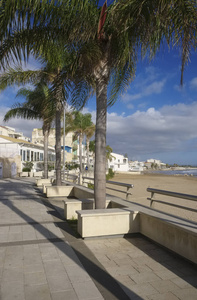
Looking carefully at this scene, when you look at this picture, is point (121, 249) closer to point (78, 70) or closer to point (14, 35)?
point (78, 70)

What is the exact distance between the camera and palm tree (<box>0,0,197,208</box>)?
16.5ft

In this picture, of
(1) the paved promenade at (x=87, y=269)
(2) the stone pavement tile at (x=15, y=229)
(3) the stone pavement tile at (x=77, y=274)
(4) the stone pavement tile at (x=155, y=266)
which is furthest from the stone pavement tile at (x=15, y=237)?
(4) the stone pavement tile at (x=155, y=266)

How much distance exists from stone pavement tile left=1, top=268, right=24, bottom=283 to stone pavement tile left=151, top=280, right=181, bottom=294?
1.85m

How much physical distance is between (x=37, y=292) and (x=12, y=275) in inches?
27.7

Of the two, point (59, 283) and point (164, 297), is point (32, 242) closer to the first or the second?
point (59, 283)

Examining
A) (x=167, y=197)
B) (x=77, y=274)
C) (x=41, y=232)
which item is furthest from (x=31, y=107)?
(x=77, y=274)

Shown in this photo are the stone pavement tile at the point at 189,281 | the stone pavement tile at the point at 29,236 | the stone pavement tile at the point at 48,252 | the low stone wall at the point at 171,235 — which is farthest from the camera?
the stone pavement tile at the point at 29,236

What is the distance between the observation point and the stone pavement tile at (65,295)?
308cm

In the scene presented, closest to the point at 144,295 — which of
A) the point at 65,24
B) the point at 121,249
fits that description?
the point at 121,249

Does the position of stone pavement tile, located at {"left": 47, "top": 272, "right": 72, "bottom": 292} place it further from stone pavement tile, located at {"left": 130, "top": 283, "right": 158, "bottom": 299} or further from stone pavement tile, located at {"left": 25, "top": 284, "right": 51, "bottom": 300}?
stone pavement tile, located at {"left": 130, "top": 283, "right": 158, "bottom": 299}

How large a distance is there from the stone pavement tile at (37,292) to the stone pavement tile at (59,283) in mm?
82

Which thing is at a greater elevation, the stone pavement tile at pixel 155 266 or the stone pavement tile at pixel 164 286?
the stone pavement tile at pixel 164 286

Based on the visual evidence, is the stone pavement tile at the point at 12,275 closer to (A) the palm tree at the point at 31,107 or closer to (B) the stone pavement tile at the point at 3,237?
(B) the stone pavement tile at the point at 3,237

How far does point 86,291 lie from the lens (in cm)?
326
